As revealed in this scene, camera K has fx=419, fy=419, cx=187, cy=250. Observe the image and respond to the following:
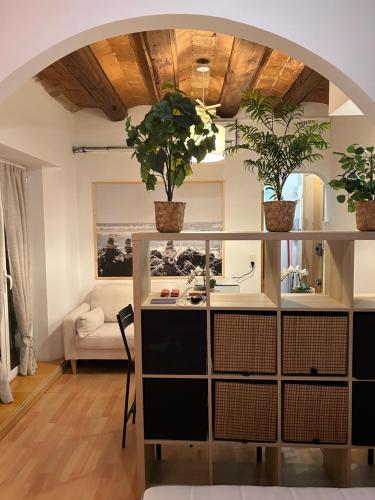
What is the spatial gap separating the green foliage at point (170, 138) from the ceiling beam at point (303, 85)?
183cm

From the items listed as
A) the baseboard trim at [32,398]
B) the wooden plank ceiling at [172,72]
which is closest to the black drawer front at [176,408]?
the baseboard trim at [32,398]

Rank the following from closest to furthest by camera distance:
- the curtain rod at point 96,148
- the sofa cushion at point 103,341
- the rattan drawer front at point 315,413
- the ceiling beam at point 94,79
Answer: the rattan drawer front at point 315,413, the ceiling beam at point 94,79, the sofa cushion at point 103,341, the curtain rod at point 96,148

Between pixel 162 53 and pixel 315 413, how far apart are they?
8.93ft

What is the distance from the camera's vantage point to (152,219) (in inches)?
203

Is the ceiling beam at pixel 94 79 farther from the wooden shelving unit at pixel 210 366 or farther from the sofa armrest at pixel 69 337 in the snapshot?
the sofa armrest at pixel 69 337

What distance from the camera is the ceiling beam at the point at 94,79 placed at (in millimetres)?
3152

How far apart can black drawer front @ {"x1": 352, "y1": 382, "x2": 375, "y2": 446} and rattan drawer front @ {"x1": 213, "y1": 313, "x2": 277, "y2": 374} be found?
18.2 inches

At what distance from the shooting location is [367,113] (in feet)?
5.66

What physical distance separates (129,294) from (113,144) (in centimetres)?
182

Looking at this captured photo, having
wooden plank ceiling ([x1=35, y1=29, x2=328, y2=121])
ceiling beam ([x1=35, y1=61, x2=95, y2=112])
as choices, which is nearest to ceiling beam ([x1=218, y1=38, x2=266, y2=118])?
wooden plank ceiling ([x1=35, y1=29, x2=328, y2=121])

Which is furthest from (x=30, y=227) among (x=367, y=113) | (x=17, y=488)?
(x=367, y=113)

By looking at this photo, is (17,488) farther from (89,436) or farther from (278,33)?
(278,33)

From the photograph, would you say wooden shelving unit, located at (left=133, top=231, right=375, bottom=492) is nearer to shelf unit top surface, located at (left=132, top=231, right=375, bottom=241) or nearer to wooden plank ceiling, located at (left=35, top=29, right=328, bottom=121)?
shelf unit top surface, located at (left=132, top=231, right=375, bottom=241)

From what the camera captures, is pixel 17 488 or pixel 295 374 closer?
pixel 295 374
